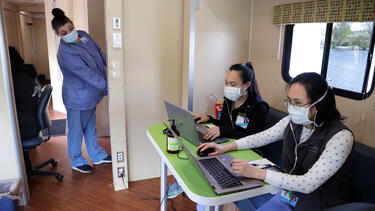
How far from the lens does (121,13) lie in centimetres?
238

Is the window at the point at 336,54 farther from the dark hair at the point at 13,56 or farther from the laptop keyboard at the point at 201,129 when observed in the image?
the dark hair at the point at 13,56

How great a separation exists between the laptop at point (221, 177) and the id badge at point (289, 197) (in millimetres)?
301

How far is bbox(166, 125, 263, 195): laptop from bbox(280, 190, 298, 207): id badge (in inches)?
11.9

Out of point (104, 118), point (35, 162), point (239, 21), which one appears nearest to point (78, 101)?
point (35, 162)

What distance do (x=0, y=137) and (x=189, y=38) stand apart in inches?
73.0

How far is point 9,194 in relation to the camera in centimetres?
223

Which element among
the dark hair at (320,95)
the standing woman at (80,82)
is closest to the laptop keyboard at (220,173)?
the dark hair at (320,95)

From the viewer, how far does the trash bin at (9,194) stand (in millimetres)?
2174

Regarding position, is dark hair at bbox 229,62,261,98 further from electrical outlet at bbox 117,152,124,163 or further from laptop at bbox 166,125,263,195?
electrical outlet at bbox 117,152,124,163

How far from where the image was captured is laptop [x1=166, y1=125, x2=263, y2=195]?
1236 millimetres

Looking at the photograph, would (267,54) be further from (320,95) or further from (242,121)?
(320,95)

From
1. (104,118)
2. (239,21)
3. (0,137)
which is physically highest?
(239,21)

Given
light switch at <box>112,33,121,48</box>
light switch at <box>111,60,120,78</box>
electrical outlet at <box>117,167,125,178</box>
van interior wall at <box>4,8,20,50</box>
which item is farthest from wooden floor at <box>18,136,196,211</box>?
van interior wall at <box>4,8,20,50</box>

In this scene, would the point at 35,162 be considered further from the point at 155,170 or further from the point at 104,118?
the point at 155,170
